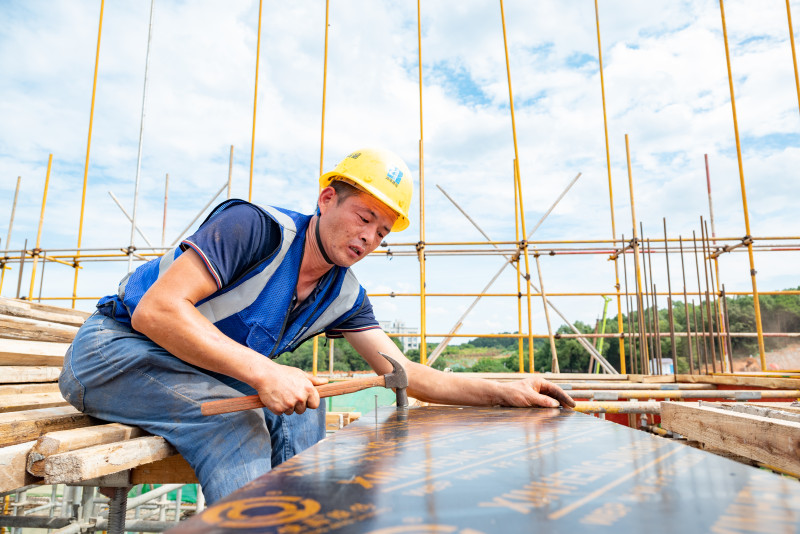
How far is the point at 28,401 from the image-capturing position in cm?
217

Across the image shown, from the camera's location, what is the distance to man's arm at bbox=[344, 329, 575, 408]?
2.32m

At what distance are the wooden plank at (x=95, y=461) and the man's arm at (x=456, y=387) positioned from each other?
111 cm

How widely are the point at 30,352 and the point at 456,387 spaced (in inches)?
88.0

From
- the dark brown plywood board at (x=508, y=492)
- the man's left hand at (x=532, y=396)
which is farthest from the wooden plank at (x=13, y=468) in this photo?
the man's left hand at (x=532, y=396)

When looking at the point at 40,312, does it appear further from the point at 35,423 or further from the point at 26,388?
the point at 35,423

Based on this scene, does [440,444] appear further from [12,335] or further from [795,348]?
[795,348]

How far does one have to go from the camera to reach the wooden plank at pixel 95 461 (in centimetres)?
136

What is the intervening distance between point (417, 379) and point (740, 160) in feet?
22.7

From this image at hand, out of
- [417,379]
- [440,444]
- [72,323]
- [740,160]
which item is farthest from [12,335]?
[740,160]

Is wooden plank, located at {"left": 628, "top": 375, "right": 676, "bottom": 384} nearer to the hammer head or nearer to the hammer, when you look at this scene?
the hammer

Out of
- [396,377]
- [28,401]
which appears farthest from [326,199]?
[28,401]

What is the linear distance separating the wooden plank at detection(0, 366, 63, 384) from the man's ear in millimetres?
1792

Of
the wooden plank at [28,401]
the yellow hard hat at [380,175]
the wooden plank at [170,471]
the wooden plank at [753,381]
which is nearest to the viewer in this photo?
the wooden plank at [170,471]

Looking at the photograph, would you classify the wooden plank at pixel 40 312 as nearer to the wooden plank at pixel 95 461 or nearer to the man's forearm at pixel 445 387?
the wooden plank at pixel 95 461
